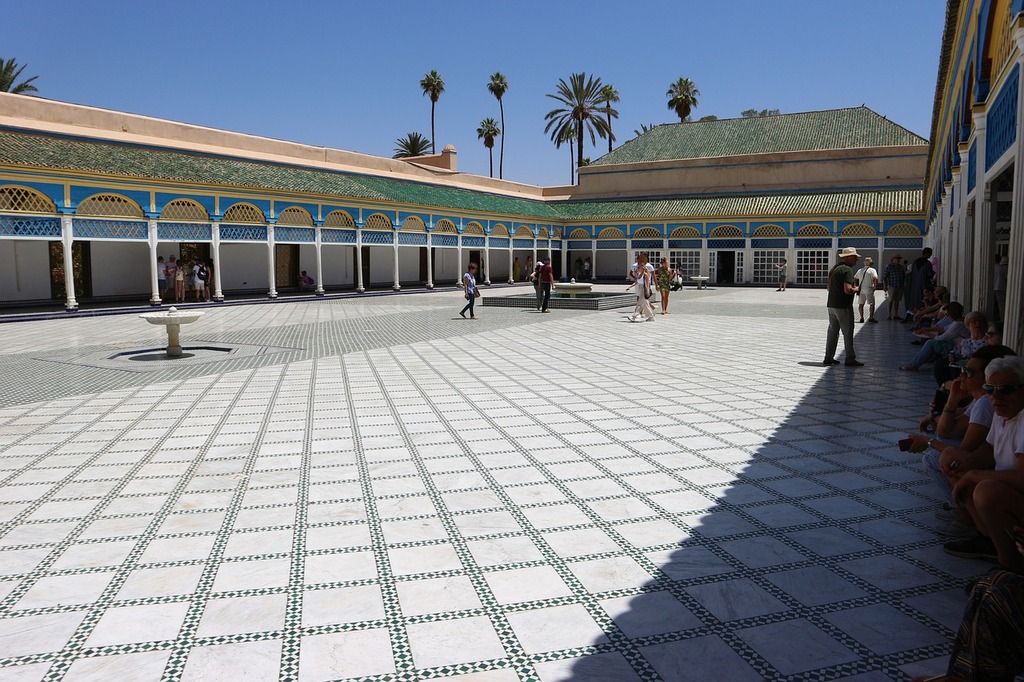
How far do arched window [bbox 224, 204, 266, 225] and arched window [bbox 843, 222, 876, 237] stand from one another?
25144mm

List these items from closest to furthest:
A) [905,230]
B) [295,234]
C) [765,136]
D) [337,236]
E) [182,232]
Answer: [182,232]
[295,234]
[337,236]
[905,230]
[765,136]

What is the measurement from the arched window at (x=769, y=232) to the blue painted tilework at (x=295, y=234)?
70.0 feet

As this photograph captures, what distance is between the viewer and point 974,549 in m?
3.52

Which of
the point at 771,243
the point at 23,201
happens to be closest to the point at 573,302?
the point at 23,201

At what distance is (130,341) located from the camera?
41.9 ft

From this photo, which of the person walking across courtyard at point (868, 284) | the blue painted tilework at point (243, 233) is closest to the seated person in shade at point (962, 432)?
the person walking across courtyard at point (868, 284)

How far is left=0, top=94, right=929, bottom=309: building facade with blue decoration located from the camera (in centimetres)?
1897

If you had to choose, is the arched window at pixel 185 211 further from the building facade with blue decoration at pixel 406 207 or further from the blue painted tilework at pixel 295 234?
Answer: the blue painted tilework at pixel 295 234

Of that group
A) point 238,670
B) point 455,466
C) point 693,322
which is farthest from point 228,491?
point 693,322

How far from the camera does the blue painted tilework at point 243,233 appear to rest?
21703 mm

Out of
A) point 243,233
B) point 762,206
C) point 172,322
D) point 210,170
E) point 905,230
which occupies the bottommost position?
point 172,322

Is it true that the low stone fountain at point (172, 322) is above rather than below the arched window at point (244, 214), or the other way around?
below

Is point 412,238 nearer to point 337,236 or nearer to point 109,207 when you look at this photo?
point 337,236

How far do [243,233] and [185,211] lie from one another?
203 centimetres
